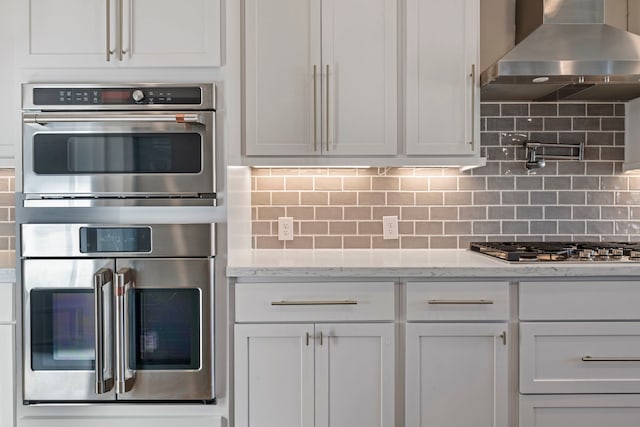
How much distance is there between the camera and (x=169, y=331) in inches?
69.2

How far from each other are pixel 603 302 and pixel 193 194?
1625 millimetres

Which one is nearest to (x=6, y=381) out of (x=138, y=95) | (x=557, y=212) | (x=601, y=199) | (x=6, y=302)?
(x=6, y=302)

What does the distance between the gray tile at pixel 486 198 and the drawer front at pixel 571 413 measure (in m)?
1.00

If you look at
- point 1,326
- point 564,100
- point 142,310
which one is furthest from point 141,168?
point 564,100

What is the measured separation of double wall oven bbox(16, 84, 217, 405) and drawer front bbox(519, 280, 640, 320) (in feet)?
4.25

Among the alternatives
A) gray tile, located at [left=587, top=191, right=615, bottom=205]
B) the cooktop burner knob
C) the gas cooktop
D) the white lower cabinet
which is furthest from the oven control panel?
gray tile, located at [left=587, top=191, right=615, bottom=205]

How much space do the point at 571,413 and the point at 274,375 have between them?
1.16 meters

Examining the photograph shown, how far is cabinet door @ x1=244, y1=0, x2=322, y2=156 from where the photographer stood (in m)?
2.01

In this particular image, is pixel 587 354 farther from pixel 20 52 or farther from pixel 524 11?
pixel 20 52

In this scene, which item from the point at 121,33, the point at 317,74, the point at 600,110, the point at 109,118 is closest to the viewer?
the point at 109,118

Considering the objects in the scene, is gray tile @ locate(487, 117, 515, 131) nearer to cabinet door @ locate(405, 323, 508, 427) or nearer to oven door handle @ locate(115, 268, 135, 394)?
cabinet door @ locate(405, 323, 508, 427)

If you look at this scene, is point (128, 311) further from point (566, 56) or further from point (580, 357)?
point (566, 56)

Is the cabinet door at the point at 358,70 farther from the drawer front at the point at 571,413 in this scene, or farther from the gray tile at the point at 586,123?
the drawer front at the point at 571,413

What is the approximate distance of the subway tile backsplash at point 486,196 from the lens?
239cm
